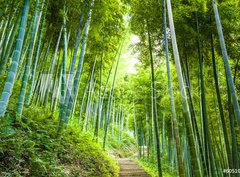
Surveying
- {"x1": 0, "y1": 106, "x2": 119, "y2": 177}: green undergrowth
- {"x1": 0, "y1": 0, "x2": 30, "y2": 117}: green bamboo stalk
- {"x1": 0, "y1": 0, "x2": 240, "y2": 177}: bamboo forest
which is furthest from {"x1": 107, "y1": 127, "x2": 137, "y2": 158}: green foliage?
{"x1": 0, "y1": 0, "x2": 30, "y2": 117}: green bamboo stalk

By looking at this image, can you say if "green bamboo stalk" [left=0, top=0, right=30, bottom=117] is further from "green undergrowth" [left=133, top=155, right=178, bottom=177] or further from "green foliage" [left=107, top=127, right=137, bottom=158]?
"green foliage" [left=107, top=127, right=137, bottom=158]

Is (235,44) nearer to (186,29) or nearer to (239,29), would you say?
(239,29)

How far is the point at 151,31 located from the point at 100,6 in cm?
165

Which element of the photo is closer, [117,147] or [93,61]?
[93,61]

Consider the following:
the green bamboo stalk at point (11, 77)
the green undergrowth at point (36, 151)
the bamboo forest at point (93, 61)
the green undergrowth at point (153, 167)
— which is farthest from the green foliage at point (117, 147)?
the green bamboo stalk at point (11, 77)

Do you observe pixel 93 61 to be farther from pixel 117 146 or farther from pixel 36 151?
pixel 117 146

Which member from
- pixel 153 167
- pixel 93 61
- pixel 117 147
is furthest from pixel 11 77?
pixel 117 147

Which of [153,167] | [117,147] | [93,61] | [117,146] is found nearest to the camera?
[93,61]

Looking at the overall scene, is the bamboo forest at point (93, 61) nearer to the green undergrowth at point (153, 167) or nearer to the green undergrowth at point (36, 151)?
the green undergrowth at point (36, 151)

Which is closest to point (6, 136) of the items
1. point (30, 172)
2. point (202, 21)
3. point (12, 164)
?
point (12, 164)

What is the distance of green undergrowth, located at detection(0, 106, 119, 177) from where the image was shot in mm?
1994

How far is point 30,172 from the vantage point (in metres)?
2.12

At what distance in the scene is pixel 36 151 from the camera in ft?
8.25

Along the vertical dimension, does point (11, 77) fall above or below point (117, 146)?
above
